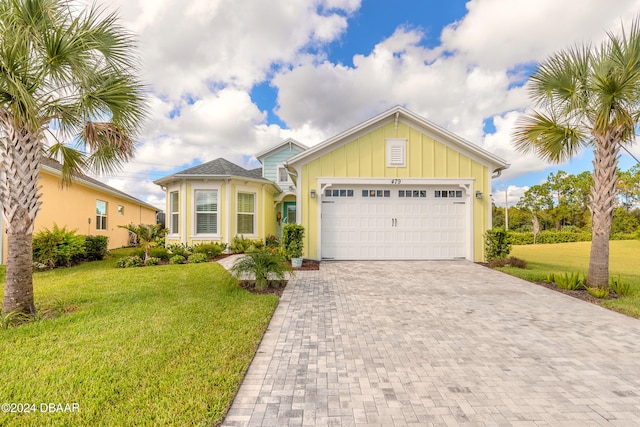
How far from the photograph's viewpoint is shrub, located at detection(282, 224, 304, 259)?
9125mm

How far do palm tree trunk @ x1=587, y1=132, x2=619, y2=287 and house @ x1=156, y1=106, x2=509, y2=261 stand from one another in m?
3.69

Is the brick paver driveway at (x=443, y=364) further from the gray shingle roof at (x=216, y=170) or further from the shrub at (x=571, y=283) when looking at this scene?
the gray shingle roof at (x=216, y=170)

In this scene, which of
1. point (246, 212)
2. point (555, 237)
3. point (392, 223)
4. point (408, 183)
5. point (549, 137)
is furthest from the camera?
point (555, 237)

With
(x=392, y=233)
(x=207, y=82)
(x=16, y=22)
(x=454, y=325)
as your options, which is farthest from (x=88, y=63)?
(x=392, y=233)

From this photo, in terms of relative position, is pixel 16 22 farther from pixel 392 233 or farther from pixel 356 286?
pixel 392 233

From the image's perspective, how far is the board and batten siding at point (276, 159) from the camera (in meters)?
18.2

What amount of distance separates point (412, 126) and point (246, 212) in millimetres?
7505

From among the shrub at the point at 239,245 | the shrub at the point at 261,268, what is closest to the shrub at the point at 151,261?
the shrub at the point at 239,245

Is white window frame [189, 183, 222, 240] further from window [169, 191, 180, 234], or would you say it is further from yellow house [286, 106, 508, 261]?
yellow house [286, 106, 508, 261]

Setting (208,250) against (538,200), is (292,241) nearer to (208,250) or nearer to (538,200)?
(208,250)

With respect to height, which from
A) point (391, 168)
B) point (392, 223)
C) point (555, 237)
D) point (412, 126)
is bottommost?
point (555, 237)

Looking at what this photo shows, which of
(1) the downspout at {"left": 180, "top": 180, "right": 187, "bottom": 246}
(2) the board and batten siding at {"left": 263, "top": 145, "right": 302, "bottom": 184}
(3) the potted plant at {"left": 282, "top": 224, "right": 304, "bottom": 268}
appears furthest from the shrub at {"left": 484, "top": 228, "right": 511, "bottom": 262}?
(2) the board and batten siding at {"left": 263, "top": 145, "right": 302, "bottom": 184}

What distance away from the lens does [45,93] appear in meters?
4.36

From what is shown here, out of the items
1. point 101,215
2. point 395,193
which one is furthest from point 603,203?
point 101,215
